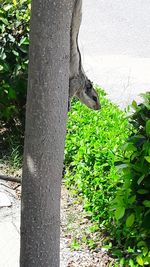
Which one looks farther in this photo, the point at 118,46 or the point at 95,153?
the point at 118,46

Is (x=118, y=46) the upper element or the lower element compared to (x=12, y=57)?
lower

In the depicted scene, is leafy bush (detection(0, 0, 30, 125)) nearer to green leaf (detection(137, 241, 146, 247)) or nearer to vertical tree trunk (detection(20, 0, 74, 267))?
green leaf (detection(137, 241, 146, 247))

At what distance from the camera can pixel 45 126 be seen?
2.30m

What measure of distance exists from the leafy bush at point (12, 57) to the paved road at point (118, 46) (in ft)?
7.17

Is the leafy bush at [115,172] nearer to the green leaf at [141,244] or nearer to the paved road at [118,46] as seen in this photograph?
the green leaf at [141,244]

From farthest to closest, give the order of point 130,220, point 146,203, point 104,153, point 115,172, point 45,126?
1. point 104,153
2. point 115,172
3. point 130,220
4. point 146,203
5. point 45,126

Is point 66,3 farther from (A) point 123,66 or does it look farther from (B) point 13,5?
(A) point 123,66

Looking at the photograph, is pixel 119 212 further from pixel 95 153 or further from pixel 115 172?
pixel 95 153

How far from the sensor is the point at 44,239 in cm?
246

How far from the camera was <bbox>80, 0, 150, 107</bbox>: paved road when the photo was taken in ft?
26.2

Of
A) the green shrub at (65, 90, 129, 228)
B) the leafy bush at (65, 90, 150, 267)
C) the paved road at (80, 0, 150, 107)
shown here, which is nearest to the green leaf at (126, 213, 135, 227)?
the leafy bush at (65, 90, 150, 267)

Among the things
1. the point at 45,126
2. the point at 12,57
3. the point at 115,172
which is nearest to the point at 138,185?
the point at 115,172

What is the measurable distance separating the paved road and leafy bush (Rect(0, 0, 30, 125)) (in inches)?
86.1

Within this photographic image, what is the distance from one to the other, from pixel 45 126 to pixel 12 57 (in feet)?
9.98
